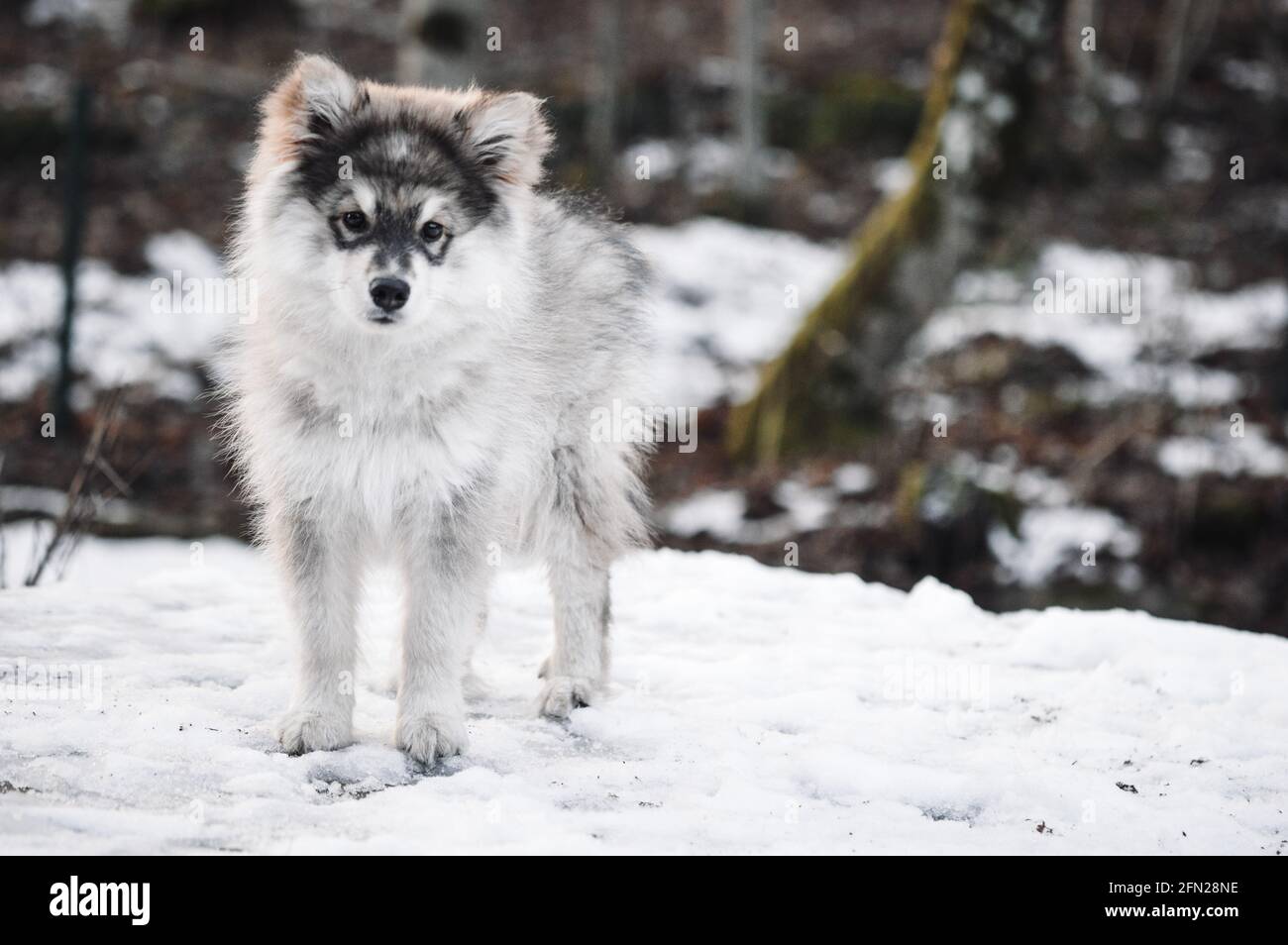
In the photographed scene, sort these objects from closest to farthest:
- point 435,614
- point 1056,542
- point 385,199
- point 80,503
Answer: point 385,199, point 435,614, point 80,503, point 1056,542

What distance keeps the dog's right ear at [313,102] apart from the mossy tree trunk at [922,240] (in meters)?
6.34

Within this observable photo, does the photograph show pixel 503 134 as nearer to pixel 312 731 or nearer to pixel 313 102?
pixel 313 102

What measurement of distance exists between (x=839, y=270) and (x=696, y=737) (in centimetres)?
1082

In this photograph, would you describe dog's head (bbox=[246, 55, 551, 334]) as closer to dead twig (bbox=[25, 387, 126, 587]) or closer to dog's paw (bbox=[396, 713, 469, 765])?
dog's paw (bbox=[396, 713, 469, 765])

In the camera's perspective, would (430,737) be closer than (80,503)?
Yes

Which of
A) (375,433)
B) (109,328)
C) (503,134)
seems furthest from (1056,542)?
(109,328)

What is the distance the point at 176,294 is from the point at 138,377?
5.60 feet

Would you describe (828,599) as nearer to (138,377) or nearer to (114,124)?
(138,377)

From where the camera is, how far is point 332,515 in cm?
406

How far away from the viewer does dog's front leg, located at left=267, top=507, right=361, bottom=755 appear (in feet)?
13.4

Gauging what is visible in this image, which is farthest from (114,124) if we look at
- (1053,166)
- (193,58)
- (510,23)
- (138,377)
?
(1053,166)

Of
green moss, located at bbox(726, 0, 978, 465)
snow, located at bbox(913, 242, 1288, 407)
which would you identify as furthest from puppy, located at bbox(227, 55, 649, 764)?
snow, located at bbox(913, 242, 1288, 407)

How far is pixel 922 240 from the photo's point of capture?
31.9ft

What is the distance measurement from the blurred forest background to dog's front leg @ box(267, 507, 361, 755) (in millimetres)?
2206
